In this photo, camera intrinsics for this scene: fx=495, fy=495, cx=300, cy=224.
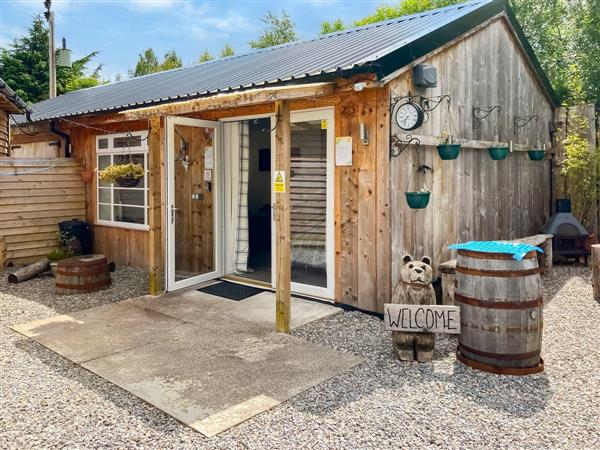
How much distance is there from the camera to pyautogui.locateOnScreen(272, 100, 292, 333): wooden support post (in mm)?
4289

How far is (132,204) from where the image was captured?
7566 millimetres

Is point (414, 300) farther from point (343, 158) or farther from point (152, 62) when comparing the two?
point (152, 62)

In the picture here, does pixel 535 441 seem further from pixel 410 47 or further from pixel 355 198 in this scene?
pixel 410 47

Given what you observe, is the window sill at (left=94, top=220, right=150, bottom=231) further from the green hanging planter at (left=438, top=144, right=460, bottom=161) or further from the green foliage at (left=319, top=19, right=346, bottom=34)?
the green foliage at (left=319, top=19, right=346, bottom=34)

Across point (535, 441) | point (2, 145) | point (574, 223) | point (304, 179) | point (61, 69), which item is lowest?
point (535, 441)

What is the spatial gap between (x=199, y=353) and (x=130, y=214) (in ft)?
14.0

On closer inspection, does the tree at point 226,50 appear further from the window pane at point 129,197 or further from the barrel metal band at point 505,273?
the barrel metal band at point 505,273

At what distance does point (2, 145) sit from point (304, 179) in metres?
5.70

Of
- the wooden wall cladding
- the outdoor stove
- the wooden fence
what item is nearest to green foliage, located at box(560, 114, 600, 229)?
the wooden wall cladding

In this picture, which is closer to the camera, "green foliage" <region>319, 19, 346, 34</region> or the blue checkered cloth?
the blue checkered cloth

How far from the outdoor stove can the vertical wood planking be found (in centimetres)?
491

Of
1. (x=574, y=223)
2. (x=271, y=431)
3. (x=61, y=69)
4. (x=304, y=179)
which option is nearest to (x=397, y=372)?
(x=271, y=431)

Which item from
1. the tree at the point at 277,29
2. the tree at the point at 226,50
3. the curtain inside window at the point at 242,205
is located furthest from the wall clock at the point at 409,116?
the tree at the point at 226,50

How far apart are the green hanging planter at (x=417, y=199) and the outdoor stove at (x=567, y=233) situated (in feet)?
12.4
